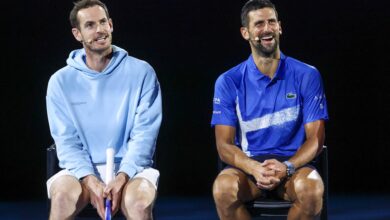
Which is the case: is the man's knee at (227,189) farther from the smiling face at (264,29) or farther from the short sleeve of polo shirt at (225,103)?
the smiling face at (264,29)

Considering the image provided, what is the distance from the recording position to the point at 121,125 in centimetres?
421

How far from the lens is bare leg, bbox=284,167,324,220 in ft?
12.8

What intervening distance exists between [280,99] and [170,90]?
6.03 feet

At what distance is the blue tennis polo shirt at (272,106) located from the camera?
4258 mm

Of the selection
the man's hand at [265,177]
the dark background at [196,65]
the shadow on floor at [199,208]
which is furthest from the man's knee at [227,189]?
the dark background at [196,65]

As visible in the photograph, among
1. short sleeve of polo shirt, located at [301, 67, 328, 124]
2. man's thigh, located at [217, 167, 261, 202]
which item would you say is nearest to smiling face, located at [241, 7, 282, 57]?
short sleeve of polo shirt, located at [301, 67, 328, 124]

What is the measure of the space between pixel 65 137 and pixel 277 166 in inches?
40.9

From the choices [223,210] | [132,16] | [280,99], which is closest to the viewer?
[223,210]

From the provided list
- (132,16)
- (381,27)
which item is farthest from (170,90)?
(381,27)

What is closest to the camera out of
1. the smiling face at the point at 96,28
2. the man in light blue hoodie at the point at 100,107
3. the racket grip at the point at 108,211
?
the racket grip at the point at 108,211

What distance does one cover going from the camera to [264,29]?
426 cm

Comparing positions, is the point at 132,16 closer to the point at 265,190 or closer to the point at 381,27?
the point at 381,27

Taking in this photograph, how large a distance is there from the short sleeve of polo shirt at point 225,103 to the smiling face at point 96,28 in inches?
23.9

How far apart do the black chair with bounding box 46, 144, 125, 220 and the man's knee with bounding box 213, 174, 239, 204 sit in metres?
0.46
